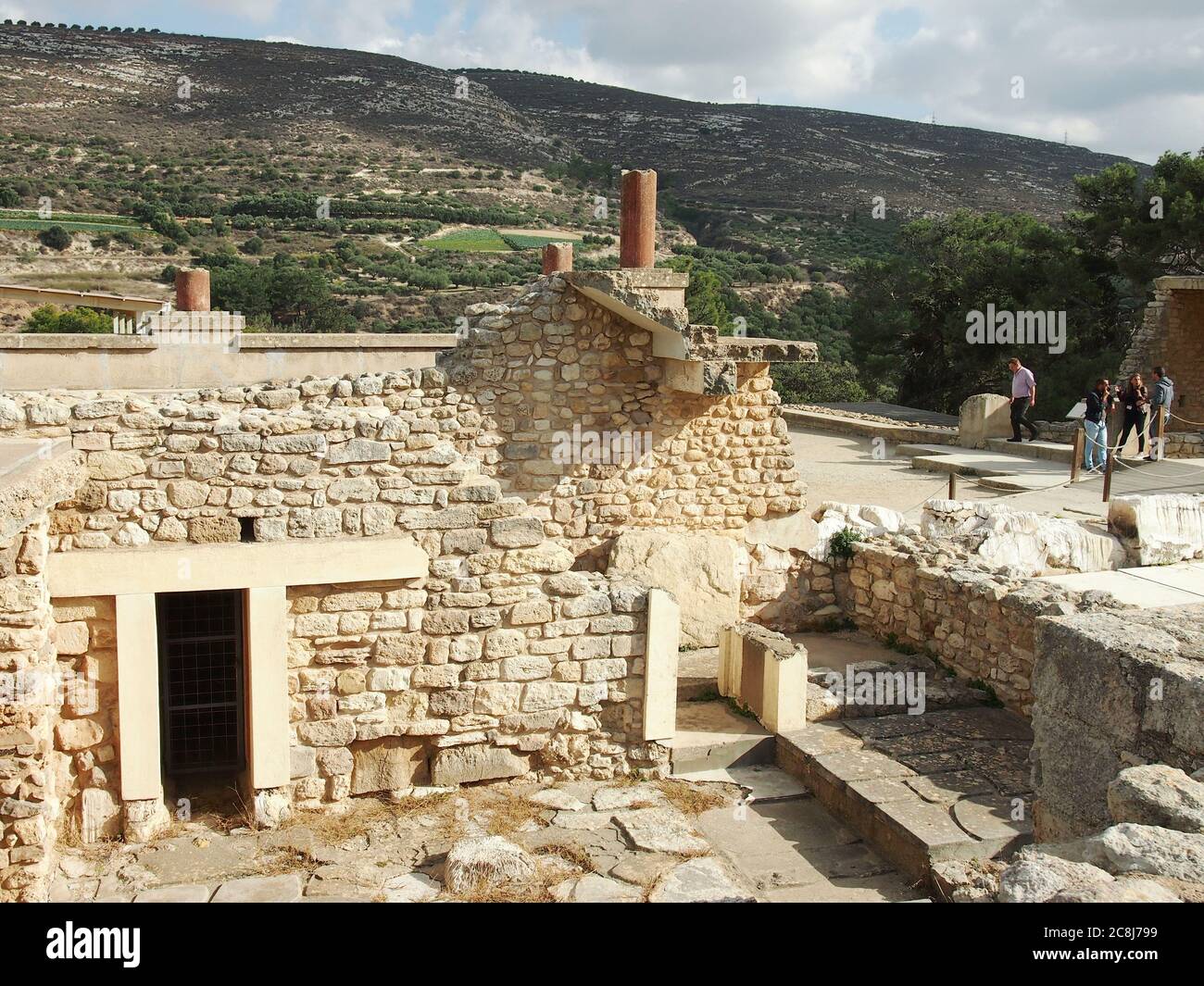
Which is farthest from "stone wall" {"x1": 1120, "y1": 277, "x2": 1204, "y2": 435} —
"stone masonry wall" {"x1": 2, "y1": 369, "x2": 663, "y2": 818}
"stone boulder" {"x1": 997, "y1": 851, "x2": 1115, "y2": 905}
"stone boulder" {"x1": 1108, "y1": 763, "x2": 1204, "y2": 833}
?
"stone boulder" {"x1": 997, "y1": 851, "x2": 1115, "y2": 905}

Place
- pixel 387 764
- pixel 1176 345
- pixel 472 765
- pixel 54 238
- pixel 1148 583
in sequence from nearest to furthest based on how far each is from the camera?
pixel 387 764, pixel 472 765, pixel 1148 583, pixel 1176 345, pixel 54 238

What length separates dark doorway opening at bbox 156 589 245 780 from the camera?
678 centimetres

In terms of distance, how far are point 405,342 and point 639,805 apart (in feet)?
30.0

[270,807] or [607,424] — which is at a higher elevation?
[607,424]

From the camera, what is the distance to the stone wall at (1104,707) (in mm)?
3922

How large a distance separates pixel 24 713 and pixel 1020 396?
15.7 m

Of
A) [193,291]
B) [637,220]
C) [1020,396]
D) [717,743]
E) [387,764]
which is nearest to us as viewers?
[387,764]

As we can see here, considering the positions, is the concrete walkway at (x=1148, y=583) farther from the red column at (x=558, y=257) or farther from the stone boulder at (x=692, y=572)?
the red column at (x=558, y=257)

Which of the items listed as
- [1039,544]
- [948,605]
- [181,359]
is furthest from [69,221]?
[948,605]

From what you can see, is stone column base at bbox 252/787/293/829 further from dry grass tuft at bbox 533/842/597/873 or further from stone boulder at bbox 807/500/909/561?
stone boulder at bbox 807/500/909/561

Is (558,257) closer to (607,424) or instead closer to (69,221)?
(607,424)

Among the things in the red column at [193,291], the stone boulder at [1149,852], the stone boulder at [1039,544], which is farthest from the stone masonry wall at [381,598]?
the red column at [193,291]

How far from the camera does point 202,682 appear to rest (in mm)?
6895
